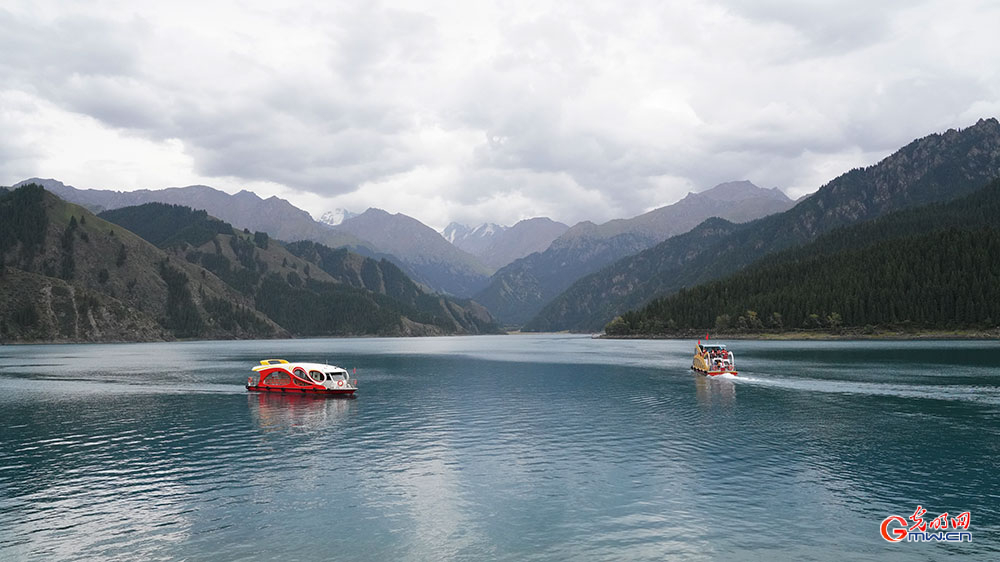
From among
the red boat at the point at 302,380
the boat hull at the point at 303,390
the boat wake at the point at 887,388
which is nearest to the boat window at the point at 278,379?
the red boat at the point at 302,380

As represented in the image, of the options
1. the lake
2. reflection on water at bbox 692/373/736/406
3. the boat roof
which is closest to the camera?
the lake

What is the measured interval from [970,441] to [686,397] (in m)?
38.3

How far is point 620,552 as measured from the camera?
28578 millimetres

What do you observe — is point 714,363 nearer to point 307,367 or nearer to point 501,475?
point 307,367

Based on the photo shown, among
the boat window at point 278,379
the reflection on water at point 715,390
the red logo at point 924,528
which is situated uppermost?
the boat window at point 278,379

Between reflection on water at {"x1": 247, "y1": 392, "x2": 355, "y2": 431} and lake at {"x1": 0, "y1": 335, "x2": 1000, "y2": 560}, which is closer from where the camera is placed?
lake at {"x1": 0, "y1": 335, "x2": 1000, "y2": 560}

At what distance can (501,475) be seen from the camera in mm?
43938

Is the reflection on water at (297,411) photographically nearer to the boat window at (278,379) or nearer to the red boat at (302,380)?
the red boat at (302,380)

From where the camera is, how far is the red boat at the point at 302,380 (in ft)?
311

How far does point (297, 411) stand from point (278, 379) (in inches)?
865

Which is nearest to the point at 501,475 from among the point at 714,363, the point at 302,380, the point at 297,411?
the point at 297,411

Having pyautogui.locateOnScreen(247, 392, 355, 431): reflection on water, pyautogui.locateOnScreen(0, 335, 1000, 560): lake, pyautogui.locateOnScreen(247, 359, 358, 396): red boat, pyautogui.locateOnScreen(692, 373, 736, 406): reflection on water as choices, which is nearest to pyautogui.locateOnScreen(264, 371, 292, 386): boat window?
pyautogui.locateOnScreen(247, 359, 358, 396): red boat

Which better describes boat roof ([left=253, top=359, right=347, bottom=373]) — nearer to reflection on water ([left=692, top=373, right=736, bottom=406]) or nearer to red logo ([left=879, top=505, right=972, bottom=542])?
reflection on water ([left=692, top=373, right=736, bottom=406])

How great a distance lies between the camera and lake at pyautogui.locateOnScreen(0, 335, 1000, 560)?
98.6 ft
